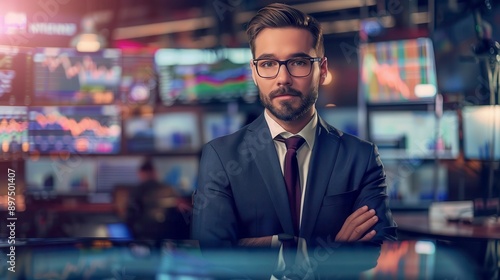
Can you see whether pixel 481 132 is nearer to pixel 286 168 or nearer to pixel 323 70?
pixel 323 70

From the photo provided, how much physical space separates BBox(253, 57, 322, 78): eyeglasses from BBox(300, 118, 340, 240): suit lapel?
0.88ft

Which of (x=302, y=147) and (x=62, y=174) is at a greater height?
(x=302, y=147)

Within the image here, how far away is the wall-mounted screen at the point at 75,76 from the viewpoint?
2699 mm

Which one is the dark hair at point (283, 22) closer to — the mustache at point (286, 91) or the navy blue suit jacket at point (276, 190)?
the mustache at point (286, 91)

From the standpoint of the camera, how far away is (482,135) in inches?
98.2

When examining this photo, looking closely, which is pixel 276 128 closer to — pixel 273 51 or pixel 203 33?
pixel 273 51

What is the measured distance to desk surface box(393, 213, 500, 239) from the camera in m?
2.20

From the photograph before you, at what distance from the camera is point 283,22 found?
2.04 metres

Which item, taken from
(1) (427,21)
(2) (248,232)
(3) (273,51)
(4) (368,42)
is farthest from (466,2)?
(2) (248,232)

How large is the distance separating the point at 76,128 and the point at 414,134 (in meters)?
1.49

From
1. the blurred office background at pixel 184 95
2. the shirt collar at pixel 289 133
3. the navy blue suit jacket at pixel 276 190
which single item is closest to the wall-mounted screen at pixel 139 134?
the blurred office background at pixel 184 95

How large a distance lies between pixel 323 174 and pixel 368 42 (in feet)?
2.42

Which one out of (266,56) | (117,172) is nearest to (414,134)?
(266,56)

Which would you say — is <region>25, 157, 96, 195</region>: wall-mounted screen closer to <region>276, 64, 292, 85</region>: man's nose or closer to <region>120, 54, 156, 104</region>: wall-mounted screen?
<region>120, 54, 156, 104</region>: wall-mounted screen
